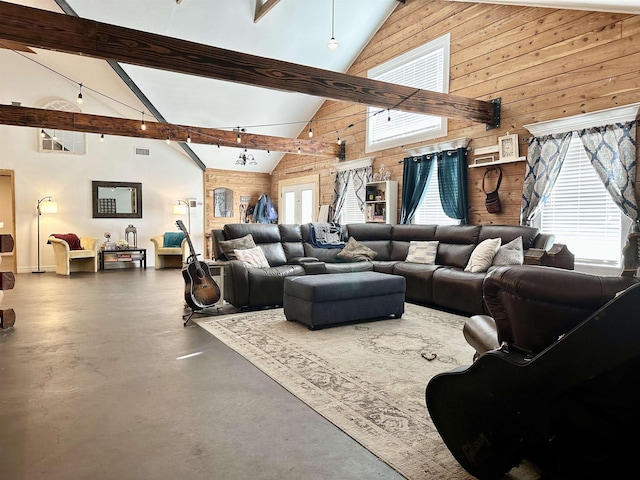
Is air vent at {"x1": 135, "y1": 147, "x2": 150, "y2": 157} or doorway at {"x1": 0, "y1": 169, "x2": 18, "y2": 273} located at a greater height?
air vent at {"x1": 135, "y1": 147, "x2": 150, "y2": 157}

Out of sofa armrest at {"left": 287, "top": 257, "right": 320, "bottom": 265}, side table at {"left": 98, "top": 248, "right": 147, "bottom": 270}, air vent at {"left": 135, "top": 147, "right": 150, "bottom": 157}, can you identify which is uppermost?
air vent at {"left": 135, "top": 147, "right": 150, "bottom": 157}

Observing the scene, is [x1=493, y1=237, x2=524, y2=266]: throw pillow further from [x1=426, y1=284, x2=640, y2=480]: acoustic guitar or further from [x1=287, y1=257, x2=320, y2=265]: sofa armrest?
[x1=426, y1=284, x2=640, y2=480]: acoustic guitar

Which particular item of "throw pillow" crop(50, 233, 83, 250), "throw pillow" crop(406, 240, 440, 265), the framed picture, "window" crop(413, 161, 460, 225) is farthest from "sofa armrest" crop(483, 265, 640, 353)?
"throw pillow" crop(50, 233, 83, 250)

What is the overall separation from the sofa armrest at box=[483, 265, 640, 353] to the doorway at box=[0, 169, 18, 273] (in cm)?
954

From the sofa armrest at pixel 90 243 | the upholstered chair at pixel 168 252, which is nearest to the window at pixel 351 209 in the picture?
the upholstered chair at pixel 168 252

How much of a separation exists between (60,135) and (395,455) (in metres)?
9.76

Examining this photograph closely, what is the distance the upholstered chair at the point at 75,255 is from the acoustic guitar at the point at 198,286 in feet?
16.2

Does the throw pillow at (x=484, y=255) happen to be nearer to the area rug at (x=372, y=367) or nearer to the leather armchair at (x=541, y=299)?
the area rug at (x=372, y=367)

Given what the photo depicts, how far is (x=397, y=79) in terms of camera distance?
7.28 metres

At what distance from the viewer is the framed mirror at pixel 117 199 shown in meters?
9.36

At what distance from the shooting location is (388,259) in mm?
6371

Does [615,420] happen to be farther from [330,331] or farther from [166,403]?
[330,331]

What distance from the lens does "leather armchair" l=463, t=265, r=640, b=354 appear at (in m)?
1.25

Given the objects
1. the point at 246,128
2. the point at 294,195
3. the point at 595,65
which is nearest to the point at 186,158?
the point at 246,128
